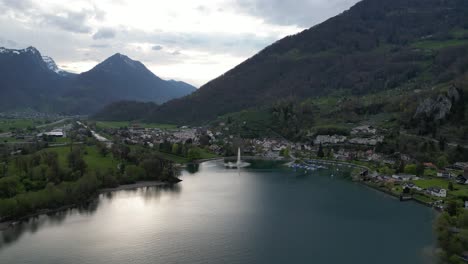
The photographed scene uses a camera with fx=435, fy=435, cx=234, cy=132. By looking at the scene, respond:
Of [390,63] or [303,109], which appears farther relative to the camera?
[390,63]

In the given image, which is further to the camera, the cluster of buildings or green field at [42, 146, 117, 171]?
the cluster of buildings

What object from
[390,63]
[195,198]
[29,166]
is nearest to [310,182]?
[195,198]

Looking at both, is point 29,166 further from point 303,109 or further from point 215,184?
point 303,109

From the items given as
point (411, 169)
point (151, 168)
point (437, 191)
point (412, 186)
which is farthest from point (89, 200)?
point (411, 169)

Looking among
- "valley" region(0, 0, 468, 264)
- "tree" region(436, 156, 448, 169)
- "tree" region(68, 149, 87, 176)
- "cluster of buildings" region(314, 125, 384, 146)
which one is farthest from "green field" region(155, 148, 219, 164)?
"tree" region(436, 156, 448, 169)

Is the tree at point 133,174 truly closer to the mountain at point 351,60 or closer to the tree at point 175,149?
the tree at point 175,149

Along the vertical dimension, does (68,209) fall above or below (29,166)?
below

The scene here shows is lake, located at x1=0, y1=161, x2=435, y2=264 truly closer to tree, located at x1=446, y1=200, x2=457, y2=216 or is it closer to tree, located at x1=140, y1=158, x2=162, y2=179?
tree, located at x1=446, y1=200, x2=457, y2=216
